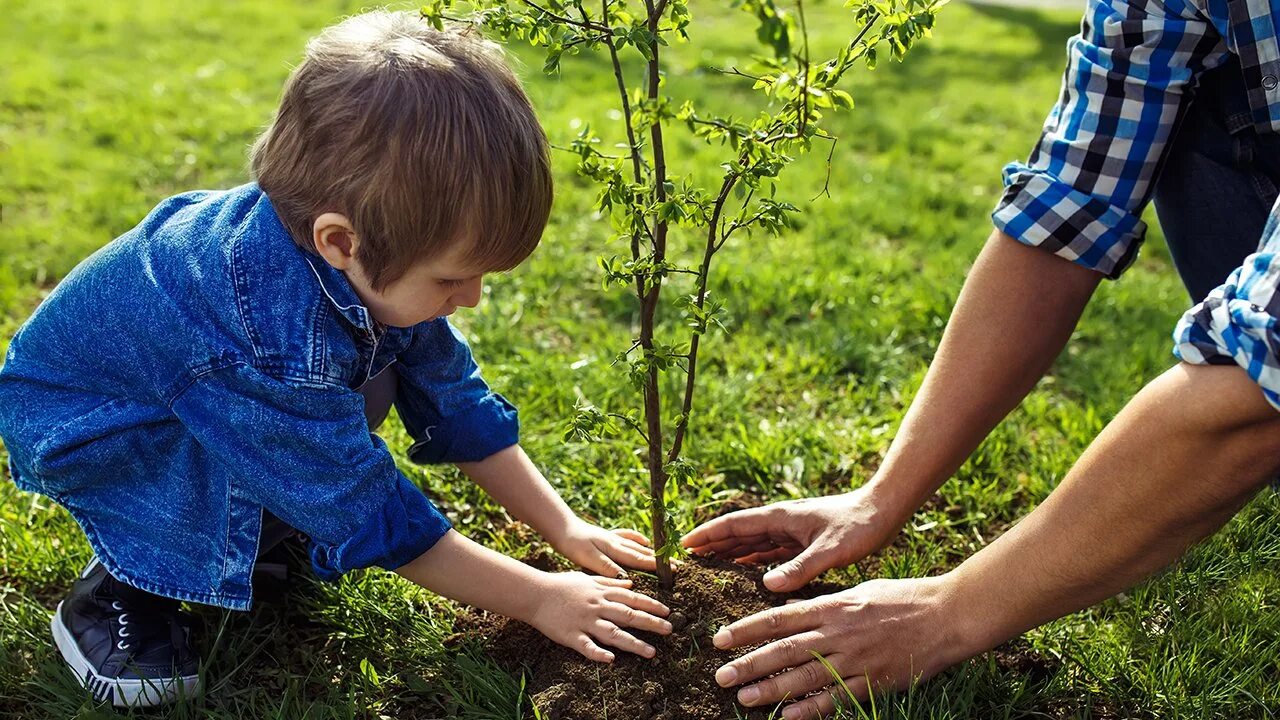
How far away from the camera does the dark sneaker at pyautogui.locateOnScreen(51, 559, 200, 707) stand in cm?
224

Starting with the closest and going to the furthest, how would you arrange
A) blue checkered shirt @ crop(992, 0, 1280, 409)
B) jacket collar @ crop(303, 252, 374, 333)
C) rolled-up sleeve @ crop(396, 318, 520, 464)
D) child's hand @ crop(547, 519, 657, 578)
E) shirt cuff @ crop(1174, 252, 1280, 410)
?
shirt cuff @ crop(1174, 252, 1280, 410)
jacket collar @ crop(303, 252, 374, 333)
blue checkered shirt @ crop(992, 0, 1280, 409)
child's hand @ crop(547, 519, 657, 578)
rolled-up sleeve @ crop(396, 318, 520, 464)

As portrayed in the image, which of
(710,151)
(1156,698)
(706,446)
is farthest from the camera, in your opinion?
(710,151)

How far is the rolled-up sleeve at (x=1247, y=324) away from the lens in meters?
1.53

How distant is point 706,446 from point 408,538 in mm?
1187

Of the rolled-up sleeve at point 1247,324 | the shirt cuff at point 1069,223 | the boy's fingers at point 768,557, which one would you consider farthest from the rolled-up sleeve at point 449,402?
the rolled-up sleeve at point 1247,324

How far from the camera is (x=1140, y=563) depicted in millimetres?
1864

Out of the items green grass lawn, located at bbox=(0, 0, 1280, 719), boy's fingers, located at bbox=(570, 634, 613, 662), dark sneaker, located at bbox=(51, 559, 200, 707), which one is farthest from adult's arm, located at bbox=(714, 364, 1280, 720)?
dark sneaker, located at bbox=(51, 559, 200, 707)

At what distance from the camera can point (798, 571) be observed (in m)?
2.32

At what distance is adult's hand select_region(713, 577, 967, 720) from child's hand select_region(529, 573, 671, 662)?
18 cm

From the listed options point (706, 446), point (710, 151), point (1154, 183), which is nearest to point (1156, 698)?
point (1154, 183)

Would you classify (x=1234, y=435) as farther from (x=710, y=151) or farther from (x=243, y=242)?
(x=710, y=151)

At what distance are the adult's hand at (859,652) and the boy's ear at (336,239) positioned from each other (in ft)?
3.41

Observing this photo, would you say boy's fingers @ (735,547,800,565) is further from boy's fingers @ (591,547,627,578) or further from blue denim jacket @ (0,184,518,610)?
blue denim jacket @ (0,184,518,610)

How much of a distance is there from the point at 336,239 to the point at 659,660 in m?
1.02
